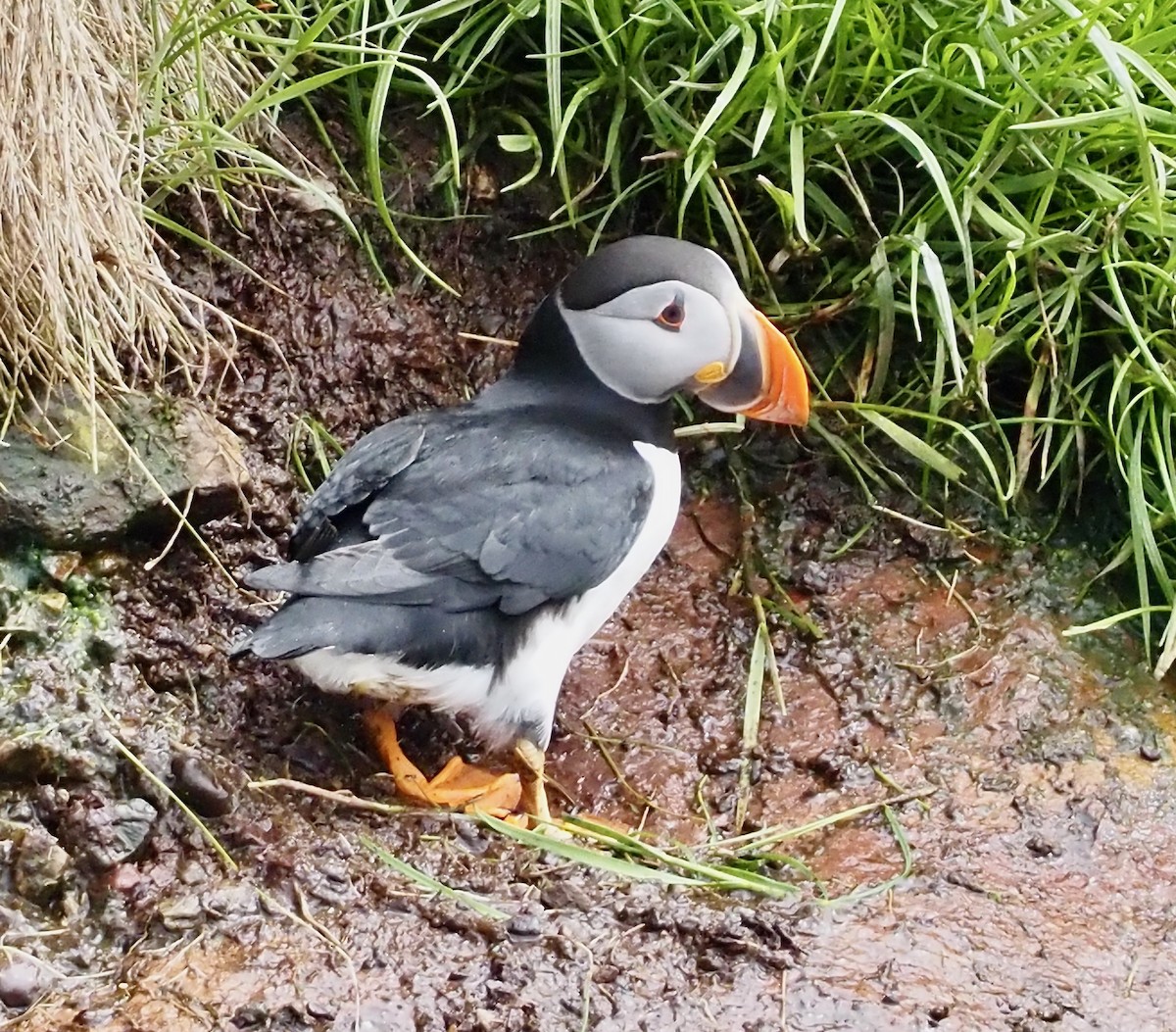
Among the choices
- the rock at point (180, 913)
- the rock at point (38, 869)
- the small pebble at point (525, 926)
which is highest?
the rock at point (38, 869)

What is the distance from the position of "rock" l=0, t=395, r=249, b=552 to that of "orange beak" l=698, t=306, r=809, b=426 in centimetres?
96

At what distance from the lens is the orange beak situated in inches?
93.7

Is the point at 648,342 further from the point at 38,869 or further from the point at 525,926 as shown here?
the point at 38,869

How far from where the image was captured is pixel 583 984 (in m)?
1.70

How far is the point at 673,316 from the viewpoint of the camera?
234 centimetres

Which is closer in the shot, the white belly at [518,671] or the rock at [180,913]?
the rock at [180,913]

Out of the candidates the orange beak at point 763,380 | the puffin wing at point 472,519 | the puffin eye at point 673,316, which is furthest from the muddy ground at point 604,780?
the puffin eye at point 673,316

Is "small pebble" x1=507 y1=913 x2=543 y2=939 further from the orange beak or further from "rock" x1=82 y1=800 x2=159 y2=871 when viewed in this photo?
the orange beak

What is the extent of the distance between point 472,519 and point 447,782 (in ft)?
1.69

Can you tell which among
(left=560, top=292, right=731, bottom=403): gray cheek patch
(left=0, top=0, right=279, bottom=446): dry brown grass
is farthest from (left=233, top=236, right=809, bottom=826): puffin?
(left=0, top=0, right=279, bottom=446): dry brown grass

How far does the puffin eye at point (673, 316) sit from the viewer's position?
2.32 meters

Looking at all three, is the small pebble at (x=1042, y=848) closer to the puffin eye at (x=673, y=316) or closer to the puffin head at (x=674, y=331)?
the puffin head at (x=674, y=331)

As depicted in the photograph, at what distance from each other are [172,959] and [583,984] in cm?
55

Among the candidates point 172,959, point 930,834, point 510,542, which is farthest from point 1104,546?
point 172,959
